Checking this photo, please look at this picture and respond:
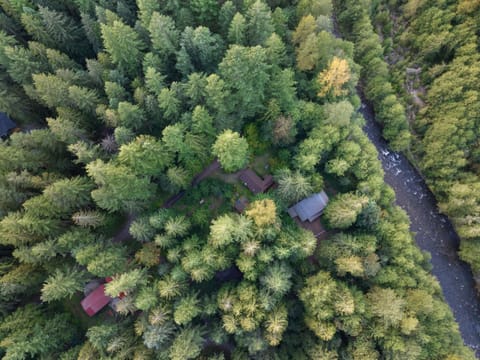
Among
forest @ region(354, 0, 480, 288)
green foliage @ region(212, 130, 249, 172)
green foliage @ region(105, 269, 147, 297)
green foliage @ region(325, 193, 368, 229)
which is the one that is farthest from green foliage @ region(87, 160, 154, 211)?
forest @ region(354, 0, 480, 288)

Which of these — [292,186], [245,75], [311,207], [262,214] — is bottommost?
[311,207]

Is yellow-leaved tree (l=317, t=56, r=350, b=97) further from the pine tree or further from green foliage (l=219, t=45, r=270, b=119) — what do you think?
the pine tree

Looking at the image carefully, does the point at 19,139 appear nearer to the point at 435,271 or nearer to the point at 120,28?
the point at 120,28

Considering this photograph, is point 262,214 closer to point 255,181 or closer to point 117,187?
point 255,181

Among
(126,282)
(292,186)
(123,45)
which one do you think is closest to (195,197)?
(292,186)

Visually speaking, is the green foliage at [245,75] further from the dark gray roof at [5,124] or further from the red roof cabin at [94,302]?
the dark gray roof at [5,124]

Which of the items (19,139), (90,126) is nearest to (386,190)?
(90,126)
